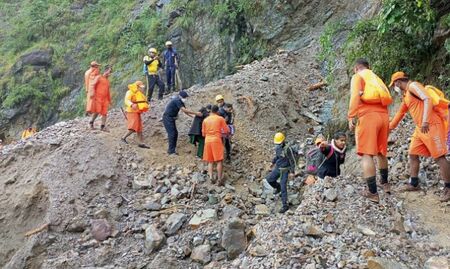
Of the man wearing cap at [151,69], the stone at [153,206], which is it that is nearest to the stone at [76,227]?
the stone at [153,206]

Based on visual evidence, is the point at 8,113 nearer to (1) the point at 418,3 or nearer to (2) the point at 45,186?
(2) the point at 45,186

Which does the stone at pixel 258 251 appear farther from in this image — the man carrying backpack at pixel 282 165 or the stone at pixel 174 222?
the man carrying backpack at pixel 282 165

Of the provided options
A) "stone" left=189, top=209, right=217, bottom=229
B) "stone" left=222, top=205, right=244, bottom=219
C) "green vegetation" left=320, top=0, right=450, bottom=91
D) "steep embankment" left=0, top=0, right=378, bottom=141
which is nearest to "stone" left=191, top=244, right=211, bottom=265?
"stone" left=189, top=209, right=217, bottom=229

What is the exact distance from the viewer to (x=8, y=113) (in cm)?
2253

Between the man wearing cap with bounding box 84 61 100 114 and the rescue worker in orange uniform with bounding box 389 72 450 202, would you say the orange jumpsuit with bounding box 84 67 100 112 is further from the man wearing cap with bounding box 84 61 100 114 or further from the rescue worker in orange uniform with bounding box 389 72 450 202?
the rescue worker in orange uniform with bounding box 389 72 450 202

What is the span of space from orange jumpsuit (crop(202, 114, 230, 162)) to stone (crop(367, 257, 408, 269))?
5050 millimetres

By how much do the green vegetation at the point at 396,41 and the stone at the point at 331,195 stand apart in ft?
9.88

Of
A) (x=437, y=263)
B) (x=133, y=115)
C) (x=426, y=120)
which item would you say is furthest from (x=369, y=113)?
(x=133, y=115)

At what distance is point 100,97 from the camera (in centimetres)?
1094

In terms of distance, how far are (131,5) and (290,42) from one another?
10.9 m

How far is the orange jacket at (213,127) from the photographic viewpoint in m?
9.73

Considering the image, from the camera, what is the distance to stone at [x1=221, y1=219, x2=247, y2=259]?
685 centimetres

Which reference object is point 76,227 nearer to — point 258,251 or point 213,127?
point 213,127

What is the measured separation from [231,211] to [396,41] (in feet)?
13.3
